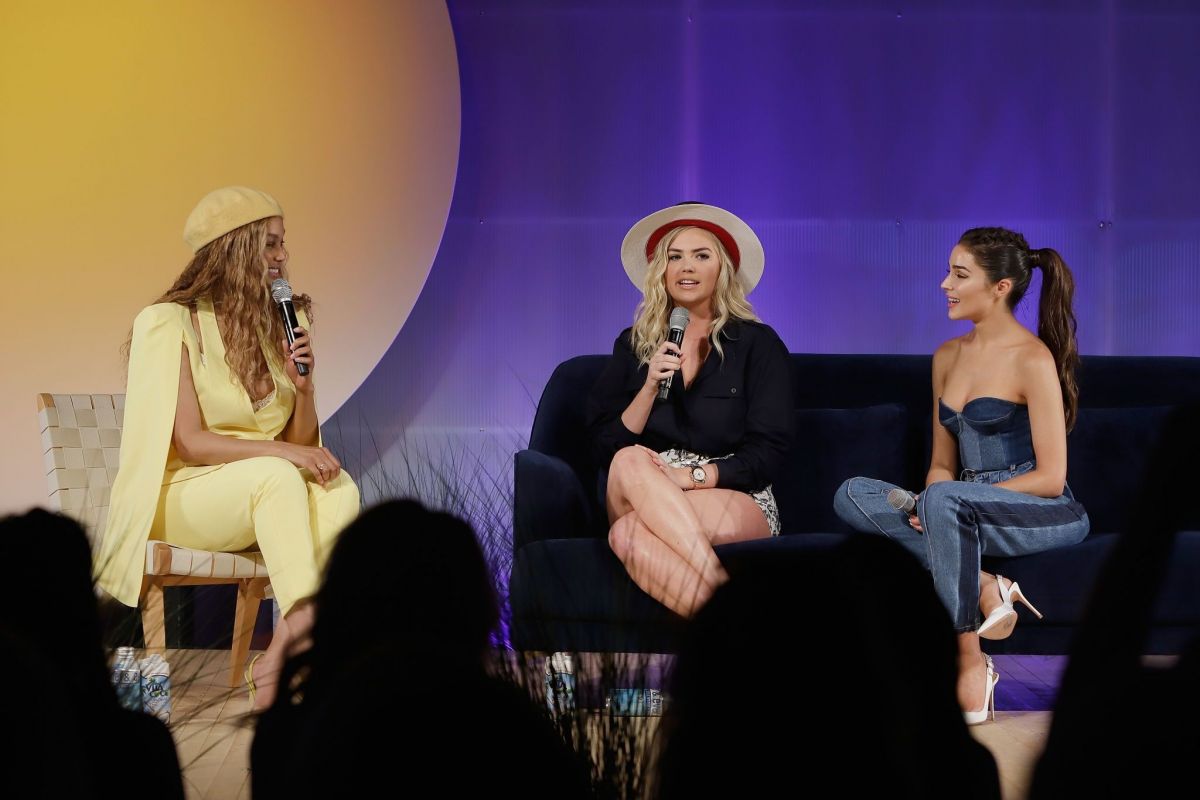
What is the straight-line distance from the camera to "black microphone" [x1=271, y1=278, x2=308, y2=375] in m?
3.24

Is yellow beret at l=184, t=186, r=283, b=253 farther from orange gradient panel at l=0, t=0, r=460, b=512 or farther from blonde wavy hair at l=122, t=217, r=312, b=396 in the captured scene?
orange gradient panel at l=0, t=0, r=460, b=512

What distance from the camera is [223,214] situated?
3.41m

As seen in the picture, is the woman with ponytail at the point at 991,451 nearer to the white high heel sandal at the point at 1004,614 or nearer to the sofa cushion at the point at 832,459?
the white high heel sandal at the point at 1004,614

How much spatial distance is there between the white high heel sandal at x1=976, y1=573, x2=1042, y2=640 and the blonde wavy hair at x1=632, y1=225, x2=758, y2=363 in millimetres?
1051

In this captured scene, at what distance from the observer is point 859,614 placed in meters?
0.59

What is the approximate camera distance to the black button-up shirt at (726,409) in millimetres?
3527

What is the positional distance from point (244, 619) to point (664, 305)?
5.03 feet

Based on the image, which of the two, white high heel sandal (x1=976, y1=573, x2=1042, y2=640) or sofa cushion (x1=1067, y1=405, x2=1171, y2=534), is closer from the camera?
white high heel sandal (x1=976, y1=573, x2=1042, y2=640)

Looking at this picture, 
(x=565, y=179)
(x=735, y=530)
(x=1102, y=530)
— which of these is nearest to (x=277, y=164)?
(x=565, y=179)

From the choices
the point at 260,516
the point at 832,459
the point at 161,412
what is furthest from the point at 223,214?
the point at 832,459

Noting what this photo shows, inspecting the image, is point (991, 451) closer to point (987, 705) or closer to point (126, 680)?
point (987, 705)

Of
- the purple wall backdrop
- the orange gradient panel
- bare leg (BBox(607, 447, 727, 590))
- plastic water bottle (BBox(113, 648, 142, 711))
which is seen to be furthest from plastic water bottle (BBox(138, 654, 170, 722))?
the purple wall backdrop

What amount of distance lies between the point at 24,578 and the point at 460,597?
0.83 feet

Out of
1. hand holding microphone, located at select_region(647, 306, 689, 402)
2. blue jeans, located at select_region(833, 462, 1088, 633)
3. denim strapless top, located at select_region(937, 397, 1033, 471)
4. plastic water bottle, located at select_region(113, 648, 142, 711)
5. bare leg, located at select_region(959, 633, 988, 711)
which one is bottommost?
bare leg, located at select_region(959, 633, 988, 711)
